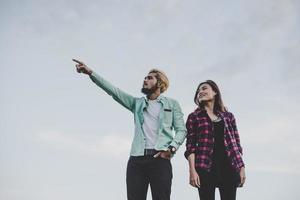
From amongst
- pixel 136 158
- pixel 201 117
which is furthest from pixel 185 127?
pixel 136 158

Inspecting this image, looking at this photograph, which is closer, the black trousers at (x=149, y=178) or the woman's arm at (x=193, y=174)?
the woman's arm at (x=193, y=174)

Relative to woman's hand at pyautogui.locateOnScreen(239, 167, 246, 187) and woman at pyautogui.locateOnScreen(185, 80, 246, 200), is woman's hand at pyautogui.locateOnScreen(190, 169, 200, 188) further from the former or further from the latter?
woman's hand at pyautogui.locateOnScreen(239, 167, 246, 187)

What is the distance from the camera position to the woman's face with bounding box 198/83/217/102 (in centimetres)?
649

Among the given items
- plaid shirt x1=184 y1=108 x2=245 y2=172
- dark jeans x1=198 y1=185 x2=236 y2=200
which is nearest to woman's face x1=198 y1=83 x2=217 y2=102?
plaid shirt x1=184 y1=108 x2=245 y2=172

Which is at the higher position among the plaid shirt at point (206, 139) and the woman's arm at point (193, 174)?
the plaid shirt at point (206, 139)

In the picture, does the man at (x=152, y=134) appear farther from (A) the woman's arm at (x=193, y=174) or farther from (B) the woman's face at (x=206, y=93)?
(B) the woman's face at (x=206, y=93)

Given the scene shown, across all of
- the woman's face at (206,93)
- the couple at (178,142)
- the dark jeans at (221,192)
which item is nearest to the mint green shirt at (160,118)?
the couple at (178,142)

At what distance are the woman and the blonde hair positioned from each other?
685 millimetres

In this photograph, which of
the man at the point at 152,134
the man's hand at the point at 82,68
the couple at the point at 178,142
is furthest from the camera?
the man's hand at the point at 82,68

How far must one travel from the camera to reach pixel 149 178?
20.2 feet

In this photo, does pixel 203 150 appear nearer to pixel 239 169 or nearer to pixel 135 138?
pixel 239 169

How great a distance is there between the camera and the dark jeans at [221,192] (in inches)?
224

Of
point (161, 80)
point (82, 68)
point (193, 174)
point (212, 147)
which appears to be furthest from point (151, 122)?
point (82, 68)

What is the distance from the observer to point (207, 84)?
21.8ft
